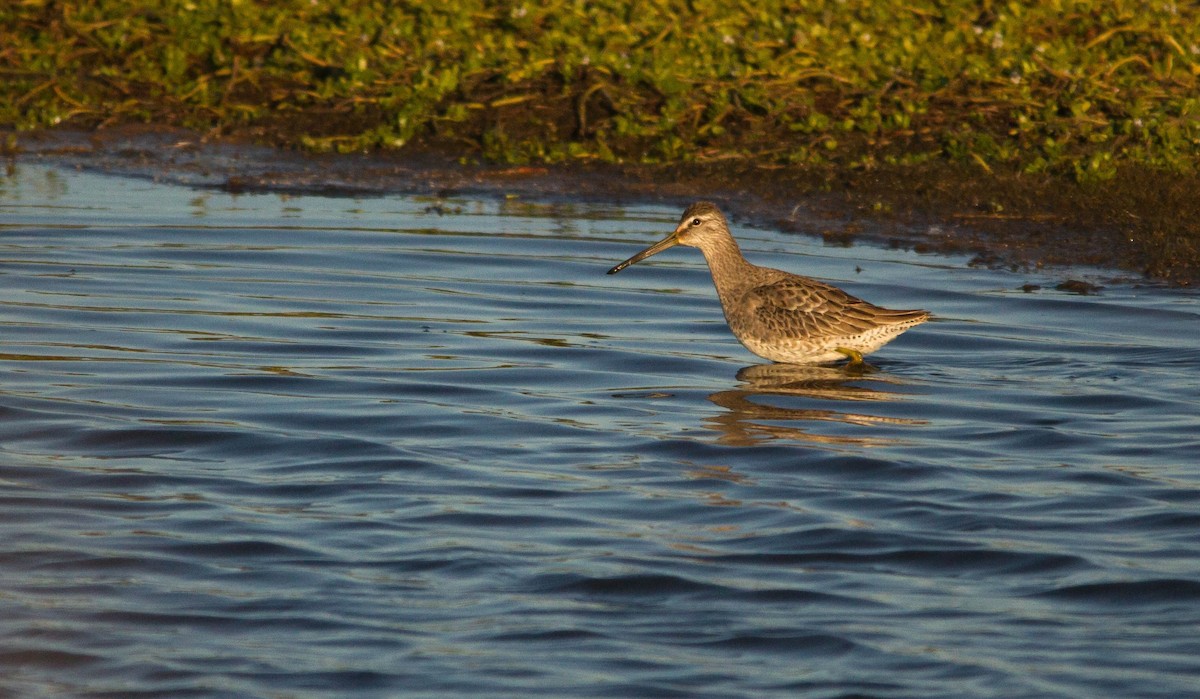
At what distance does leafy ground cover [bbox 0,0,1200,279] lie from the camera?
13.6 metres

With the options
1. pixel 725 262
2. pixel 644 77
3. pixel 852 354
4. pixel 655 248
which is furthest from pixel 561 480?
pixel 644 77

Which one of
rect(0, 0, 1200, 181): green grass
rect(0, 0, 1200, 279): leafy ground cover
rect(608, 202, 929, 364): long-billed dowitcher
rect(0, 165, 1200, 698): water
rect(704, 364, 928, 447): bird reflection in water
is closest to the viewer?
rect(0, 165, 1200, 698): water

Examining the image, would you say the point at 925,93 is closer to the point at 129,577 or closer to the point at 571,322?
the point at 571,322

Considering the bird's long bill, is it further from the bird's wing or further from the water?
the bird's wing

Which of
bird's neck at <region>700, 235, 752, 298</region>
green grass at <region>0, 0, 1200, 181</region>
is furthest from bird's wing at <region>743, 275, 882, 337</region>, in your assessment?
green grass at <region>0, 0, 1200, 181</region>

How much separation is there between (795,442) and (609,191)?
595cm

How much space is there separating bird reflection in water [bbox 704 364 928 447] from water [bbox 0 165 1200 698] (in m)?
0.03

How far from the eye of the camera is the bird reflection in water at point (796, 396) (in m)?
8.89

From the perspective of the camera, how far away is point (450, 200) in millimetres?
14609

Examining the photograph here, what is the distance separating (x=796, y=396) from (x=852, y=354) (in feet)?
2.54

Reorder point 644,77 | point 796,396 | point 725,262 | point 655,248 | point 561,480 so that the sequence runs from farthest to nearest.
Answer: point 644,77 → point 655,248 → point 725,262 → point 796,396 → point 561,480

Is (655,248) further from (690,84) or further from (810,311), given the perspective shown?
(690,84)

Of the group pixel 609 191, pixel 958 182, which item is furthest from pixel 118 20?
pixel 958 182

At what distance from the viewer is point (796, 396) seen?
995 cm
